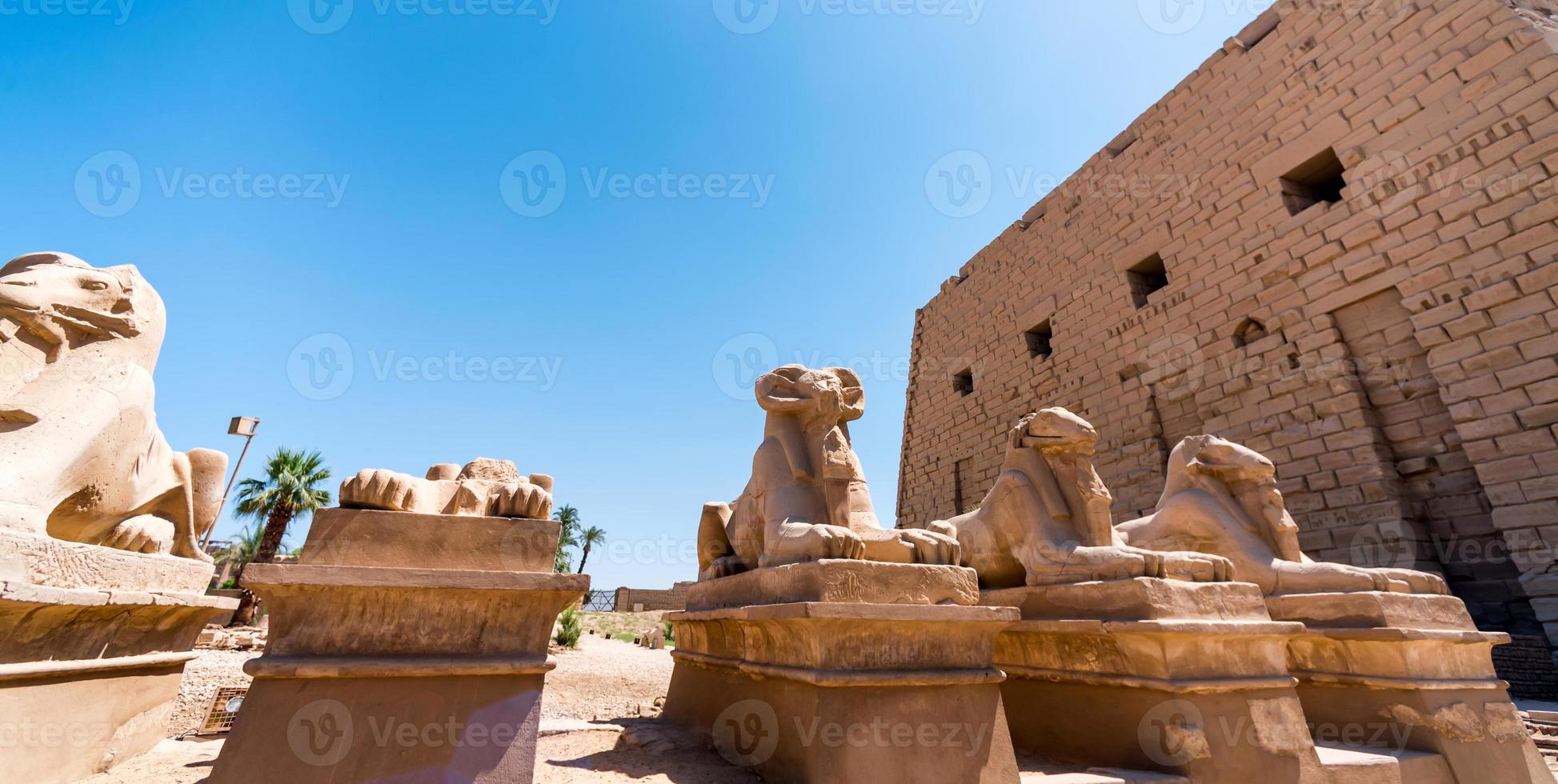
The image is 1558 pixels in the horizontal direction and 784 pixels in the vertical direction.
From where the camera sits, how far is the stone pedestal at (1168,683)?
2576 mm

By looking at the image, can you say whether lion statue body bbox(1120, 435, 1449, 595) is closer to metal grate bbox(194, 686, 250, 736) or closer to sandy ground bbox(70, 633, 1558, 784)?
sandy ground bbox(70, 633, 1558, 784)

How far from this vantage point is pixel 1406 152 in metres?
6.89

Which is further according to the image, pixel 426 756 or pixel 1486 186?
pixel 1486 186

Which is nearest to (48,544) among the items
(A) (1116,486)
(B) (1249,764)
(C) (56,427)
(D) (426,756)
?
(C) (56,427)

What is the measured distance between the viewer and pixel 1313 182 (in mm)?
8328

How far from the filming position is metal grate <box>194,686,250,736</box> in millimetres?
3381

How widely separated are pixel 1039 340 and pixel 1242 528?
813cm

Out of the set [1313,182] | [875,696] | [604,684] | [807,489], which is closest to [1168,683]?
[875,696]

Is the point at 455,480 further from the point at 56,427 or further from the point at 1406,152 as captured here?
the point at 1406,152

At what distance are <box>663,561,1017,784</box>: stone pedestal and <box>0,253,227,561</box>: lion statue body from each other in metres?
2.32

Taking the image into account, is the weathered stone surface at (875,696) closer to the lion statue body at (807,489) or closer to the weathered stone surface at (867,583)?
the weathered stone surface at (867,583)

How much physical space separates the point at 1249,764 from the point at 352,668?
10.7ft

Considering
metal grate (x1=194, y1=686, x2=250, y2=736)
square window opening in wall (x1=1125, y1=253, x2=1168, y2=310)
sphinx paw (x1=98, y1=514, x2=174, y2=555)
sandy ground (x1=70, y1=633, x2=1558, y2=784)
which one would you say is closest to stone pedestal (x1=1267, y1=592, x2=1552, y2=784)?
sandy ground (x1=70, y1=633, x2=1558, y2=784)

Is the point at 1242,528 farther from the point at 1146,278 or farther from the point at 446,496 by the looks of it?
the point at 1146,278
